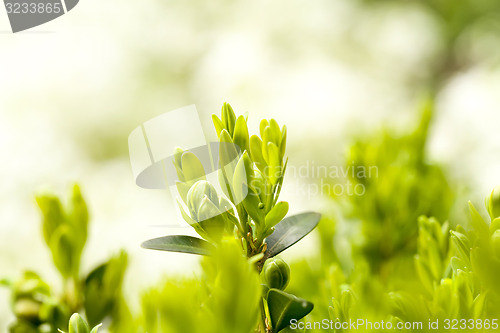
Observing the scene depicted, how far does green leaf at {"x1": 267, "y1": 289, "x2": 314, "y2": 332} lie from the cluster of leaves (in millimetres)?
225

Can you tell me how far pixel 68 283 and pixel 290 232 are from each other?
0.27 m

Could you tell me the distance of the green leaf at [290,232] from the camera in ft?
0.90

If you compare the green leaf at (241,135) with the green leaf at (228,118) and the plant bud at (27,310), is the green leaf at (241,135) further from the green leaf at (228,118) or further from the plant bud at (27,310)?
the plant bud at (27,310)

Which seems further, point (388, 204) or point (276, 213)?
point (388, 204)

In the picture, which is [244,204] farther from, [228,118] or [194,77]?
[194,77]

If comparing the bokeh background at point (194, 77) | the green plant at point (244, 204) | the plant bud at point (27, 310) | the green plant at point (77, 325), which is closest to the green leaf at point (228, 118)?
the green plant at point (244, 204)

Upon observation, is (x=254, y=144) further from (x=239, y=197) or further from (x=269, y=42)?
(x=269, y=42)

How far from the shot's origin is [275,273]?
261 millimetres

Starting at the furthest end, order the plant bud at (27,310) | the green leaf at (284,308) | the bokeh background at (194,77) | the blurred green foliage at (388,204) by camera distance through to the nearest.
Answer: the bokeh background at (194,77), the blurred green foliage at (388,204), the plant bud at (27,310), the green leaf at (284,308)

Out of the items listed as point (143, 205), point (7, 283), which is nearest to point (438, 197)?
point (7, 283)

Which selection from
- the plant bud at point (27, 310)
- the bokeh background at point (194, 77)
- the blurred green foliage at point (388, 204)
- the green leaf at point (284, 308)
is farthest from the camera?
the bokeh background at point (194, 77)

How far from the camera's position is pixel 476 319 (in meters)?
0.25

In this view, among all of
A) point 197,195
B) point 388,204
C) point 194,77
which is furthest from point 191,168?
point 194,77

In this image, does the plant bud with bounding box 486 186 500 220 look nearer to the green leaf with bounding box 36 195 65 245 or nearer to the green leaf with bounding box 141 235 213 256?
the green leaf with bounding box 141 235 213 256
